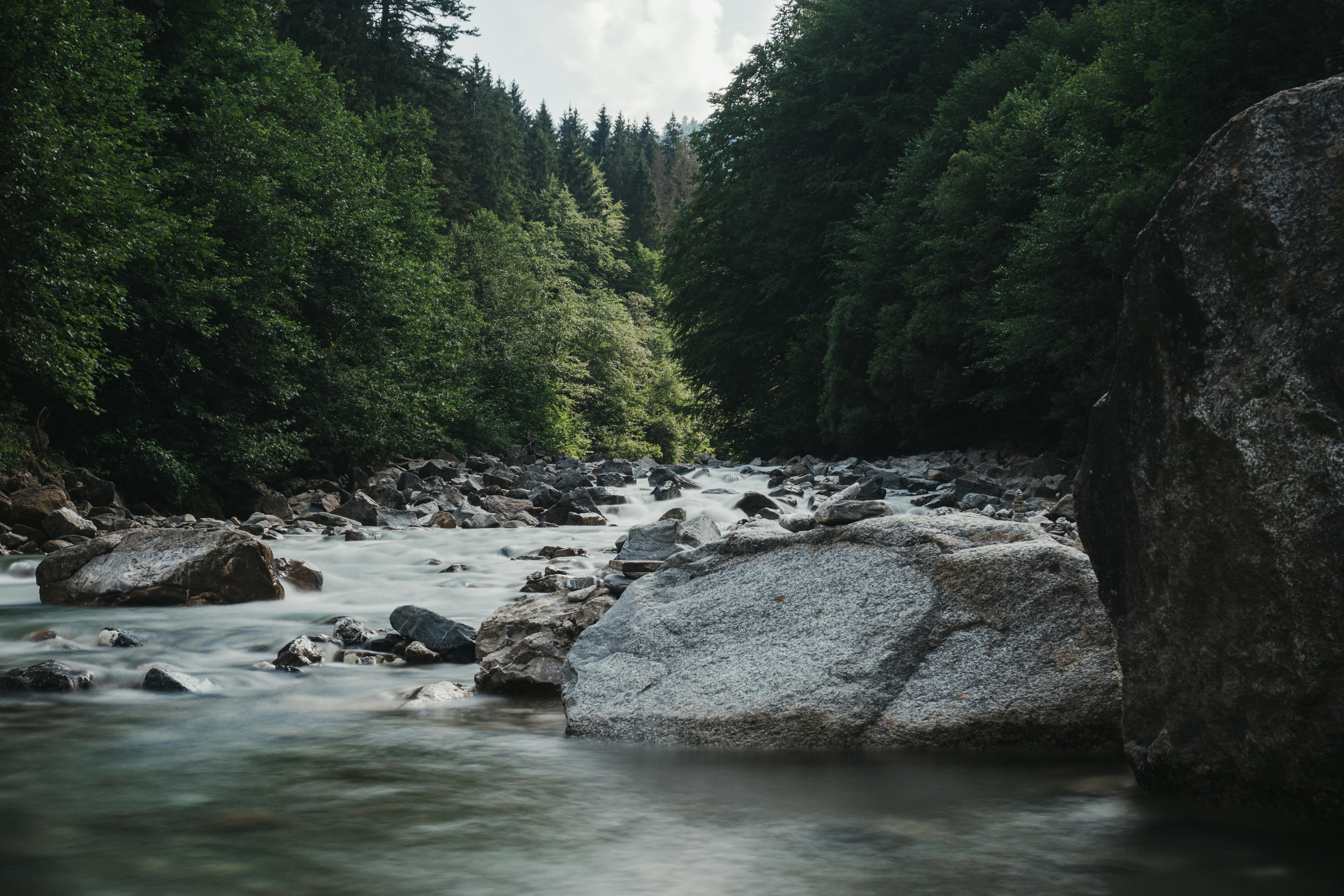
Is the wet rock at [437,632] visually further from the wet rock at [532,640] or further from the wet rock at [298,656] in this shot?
the wet rock at [298,656]

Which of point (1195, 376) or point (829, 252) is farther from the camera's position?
point (829, 252)

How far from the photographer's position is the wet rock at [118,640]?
268 inches

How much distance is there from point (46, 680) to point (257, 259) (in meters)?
13.7

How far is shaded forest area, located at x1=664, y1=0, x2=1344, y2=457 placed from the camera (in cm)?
1509

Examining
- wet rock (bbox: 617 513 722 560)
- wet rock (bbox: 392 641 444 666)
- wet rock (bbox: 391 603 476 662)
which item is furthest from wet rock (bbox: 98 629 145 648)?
wet rock (bbox: 617 513 722 560)

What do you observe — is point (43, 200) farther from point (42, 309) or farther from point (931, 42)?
point (931, 42)

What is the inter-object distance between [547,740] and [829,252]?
29.3m

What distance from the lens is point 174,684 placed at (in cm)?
582

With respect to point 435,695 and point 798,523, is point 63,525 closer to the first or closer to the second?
point 435,695

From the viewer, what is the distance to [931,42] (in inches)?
1206

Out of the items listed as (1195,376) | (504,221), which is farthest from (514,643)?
(504,221)

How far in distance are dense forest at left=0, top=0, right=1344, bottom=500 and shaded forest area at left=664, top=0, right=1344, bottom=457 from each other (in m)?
0.09

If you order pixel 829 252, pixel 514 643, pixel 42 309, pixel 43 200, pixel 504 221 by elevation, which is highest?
pixel 504 221

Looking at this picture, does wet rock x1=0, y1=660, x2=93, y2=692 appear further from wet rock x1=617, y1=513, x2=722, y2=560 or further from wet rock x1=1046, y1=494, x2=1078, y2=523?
wet rock x1=1046, y1=494, x2=1078, y2=523
